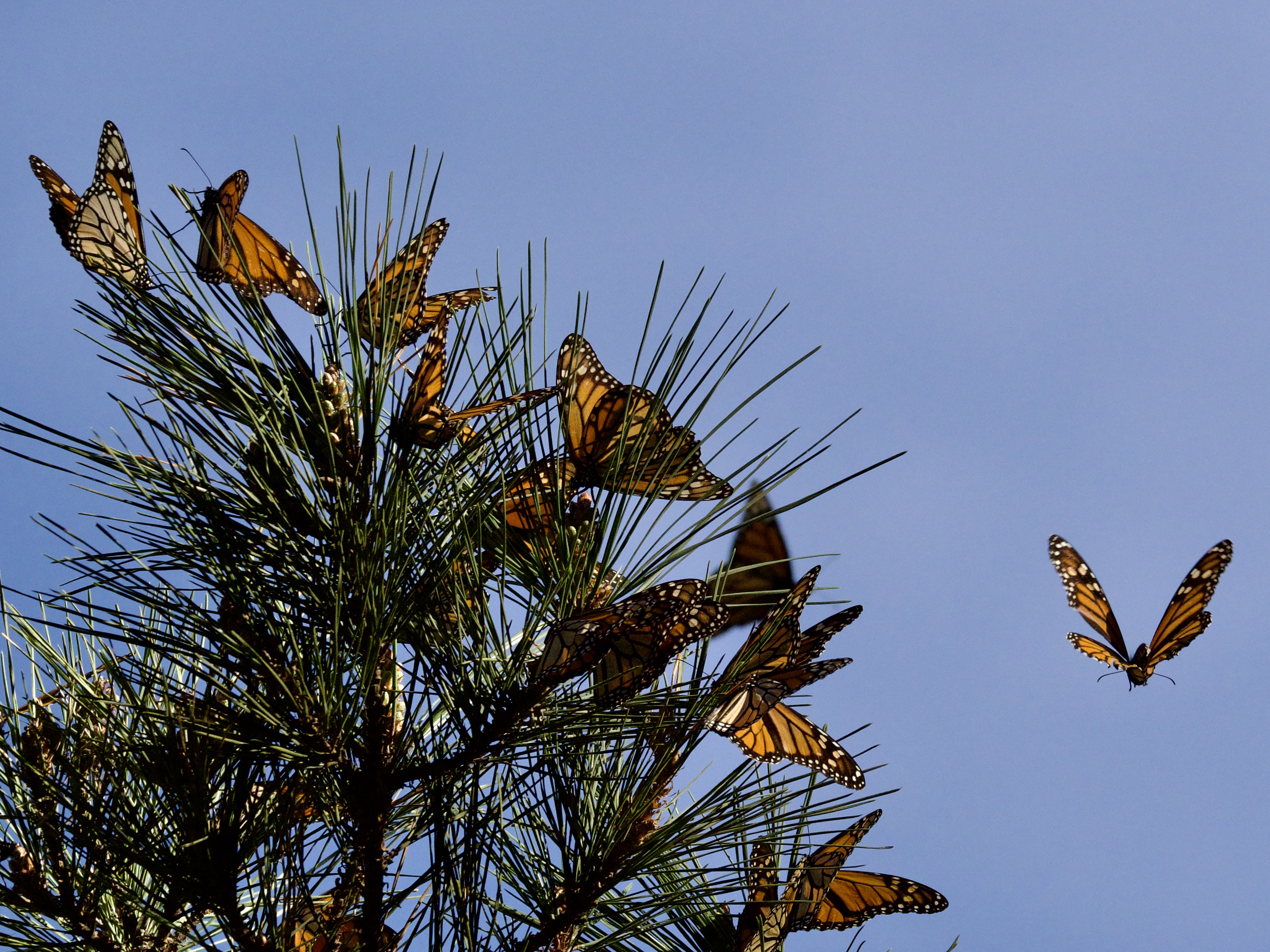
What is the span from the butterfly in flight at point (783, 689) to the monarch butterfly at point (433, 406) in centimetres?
50

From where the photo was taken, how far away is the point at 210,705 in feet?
4.60

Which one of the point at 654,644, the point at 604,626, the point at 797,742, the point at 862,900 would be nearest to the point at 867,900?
the point at 862,900

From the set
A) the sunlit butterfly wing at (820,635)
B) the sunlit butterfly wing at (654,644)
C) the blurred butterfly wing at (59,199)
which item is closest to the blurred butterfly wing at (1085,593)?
the sunlit butterfly wing at (820,635)

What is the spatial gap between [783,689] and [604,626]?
34 centimetres

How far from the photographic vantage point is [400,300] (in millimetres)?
1437

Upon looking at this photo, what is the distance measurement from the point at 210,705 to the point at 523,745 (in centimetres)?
45

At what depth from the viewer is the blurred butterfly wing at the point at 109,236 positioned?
1.37 meters

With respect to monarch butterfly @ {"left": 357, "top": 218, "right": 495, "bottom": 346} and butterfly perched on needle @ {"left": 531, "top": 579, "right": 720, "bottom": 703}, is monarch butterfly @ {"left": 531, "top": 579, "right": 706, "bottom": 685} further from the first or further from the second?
monarch butterfly @ {"left": 357, "top": 218, "right": 495, "bottom": 346}

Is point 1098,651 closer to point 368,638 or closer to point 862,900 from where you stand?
point 862,900

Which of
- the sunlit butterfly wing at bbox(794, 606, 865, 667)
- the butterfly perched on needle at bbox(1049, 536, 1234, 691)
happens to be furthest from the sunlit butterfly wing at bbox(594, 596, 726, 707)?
the butterfly perched on needle at bbox(1049, 536, 1234, 691)

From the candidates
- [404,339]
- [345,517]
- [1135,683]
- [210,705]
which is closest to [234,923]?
[210,705]

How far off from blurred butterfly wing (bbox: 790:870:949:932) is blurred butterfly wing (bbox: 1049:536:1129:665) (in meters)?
1.96

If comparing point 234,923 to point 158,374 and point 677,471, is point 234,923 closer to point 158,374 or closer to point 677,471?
point 158,374

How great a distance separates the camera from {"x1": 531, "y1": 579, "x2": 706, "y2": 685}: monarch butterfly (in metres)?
1.25
